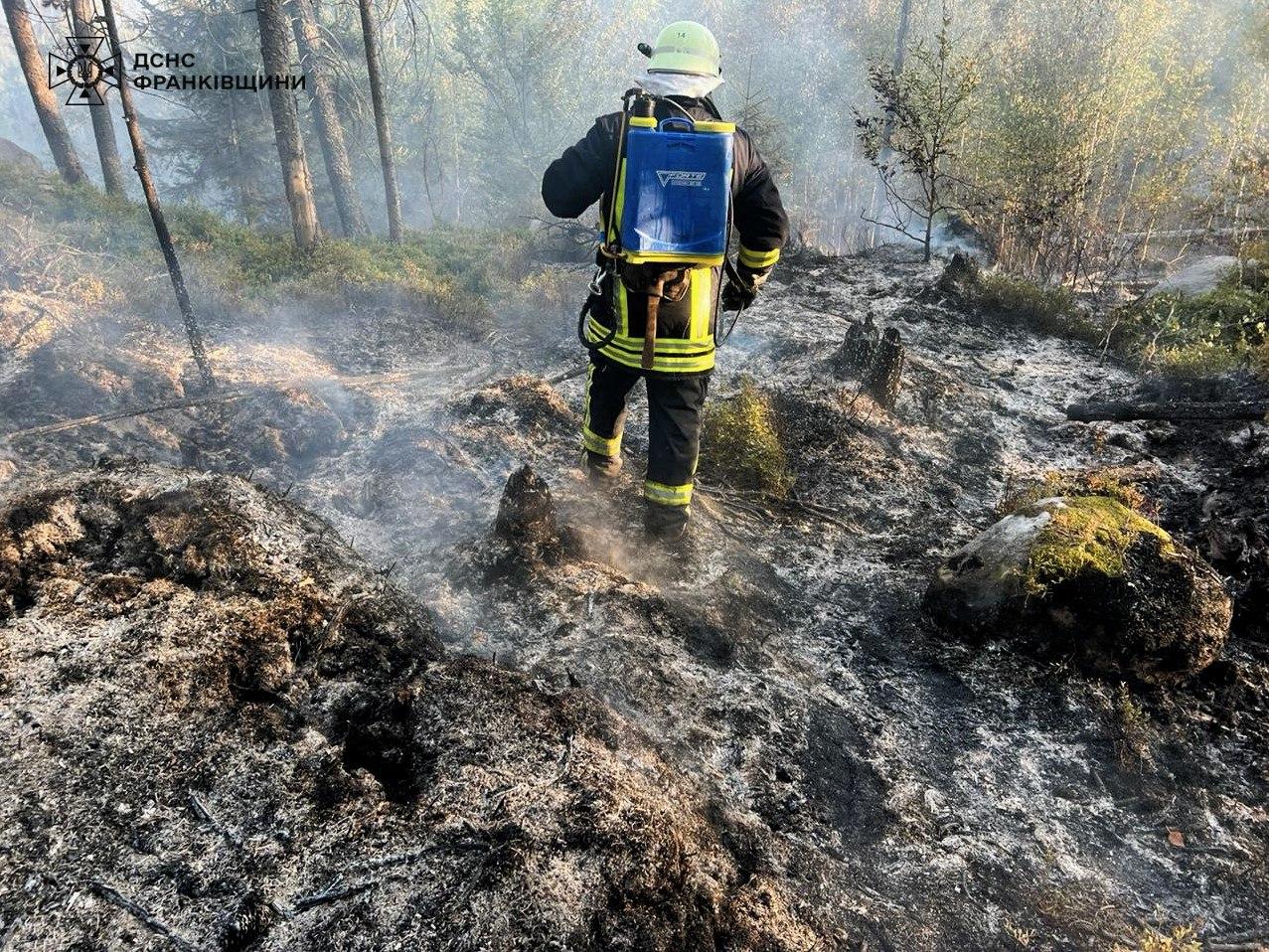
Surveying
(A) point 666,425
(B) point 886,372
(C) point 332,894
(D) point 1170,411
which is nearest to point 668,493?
(A) point 666,425

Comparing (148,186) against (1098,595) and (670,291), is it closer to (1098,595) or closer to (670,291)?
(670,291)

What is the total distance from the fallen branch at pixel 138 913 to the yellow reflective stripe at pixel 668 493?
2.68m

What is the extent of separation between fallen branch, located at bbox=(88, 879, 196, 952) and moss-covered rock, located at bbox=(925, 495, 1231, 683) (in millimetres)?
3076

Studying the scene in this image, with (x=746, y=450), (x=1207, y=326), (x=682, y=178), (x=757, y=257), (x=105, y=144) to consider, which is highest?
(x=682, y=178)

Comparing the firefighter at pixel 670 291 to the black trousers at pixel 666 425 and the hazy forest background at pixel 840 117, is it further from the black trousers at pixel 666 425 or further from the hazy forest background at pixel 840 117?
the hazy forest background at pixel 840 117

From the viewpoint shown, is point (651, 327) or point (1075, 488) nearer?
point (651, 327)

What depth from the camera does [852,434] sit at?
16.8ft

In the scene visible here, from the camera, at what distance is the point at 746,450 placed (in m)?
4.59

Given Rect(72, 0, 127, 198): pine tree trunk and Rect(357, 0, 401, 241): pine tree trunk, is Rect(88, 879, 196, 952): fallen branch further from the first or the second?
Rect(72, 0, 127, 198): pine tree trunk

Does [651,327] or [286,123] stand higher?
[286,123]

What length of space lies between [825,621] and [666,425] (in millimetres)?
1293

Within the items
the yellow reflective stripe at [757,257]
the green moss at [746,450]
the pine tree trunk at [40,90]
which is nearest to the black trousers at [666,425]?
the yellow reflective stripe at [757,257]

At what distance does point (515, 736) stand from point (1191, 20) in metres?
38.2

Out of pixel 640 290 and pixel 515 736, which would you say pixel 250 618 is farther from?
pixel 640 290
